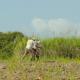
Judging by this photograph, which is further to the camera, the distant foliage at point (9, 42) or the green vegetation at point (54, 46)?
the distant foliage at point (9, 42)

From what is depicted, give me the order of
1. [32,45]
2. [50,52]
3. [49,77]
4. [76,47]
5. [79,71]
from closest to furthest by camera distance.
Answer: [49,77] → [79,71] → [32,45] → [50,52] → [76,47]

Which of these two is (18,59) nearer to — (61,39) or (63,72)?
(63,72)

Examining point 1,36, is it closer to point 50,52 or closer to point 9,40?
point 9,40

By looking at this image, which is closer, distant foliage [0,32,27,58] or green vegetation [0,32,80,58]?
green vegetation [0,32,80,58]

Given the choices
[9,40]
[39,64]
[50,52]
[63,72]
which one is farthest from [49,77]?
[9,40]

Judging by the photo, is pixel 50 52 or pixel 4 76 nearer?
pixel 4 76

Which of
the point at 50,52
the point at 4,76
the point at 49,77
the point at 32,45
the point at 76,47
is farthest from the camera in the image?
the point at 76,47

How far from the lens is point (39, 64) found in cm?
572

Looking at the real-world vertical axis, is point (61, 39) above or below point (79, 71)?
above

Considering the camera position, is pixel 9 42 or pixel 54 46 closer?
pixel 54 46

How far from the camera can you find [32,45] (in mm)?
10984

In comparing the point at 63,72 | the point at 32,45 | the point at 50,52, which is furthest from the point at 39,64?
the point at 50,52

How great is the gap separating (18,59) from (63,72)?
107 cm

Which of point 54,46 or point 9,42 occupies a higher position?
point 9,42
